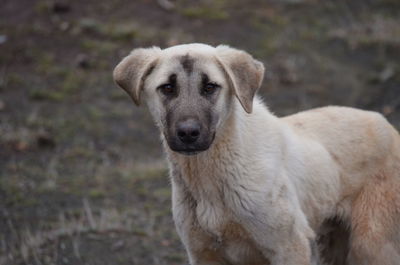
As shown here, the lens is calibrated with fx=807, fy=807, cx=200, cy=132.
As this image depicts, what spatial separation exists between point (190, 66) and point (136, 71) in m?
0.46

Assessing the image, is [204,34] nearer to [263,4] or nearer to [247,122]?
[263,4]

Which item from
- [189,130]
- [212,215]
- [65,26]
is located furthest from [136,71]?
[65,26]

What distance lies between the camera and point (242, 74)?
18.0 ft

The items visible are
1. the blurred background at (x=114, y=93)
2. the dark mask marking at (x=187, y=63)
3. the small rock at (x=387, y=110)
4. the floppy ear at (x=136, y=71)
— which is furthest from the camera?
the small rock at (x=387, y=110)

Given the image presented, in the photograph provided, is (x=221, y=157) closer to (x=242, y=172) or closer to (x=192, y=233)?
(x=242, y=172)

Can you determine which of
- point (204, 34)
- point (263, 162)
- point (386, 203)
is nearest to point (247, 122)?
point (263, 162)

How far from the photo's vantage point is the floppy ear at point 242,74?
543cm

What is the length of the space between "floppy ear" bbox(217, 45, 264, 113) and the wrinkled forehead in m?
→ 0.06

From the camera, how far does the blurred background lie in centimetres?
860

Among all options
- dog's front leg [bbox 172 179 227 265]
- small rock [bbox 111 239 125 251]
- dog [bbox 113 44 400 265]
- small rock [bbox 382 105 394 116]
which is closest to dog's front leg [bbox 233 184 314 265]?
dog [bbox 113 44 400 265]

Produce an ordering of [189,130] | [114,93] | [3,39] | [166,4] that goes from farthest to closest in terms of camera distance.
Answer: [166,4] < [3,39] < [114,93] < [189,130]

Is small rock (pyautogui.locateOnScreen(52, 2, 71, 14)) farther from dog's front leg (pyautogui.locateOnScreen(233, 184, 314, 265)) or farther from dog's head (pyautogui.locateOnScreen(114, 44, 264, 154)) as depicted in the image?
dog's front leg (pyautogui.locateOnScreen(233, 184, 314, 265))

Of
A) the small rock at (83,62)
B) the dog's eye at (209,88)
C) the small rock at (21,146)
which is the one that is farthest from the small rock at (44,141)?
the dog's eye at (209,88)

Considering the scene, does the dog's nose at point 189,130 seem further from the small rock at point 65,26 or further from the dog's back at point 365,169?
the small rock at point 65,26
